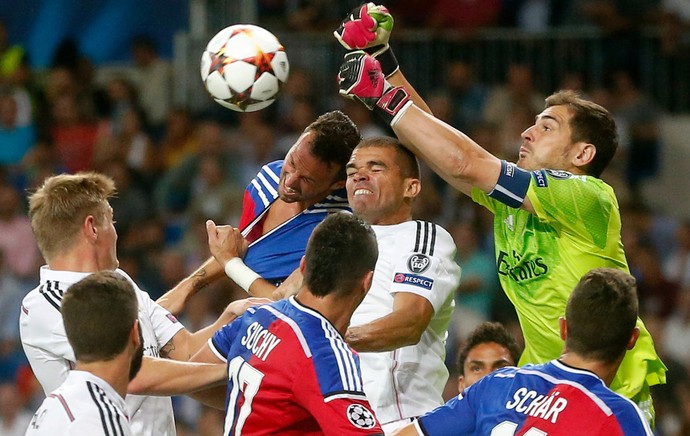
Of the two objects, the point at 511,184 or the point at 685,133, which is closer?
the point at 511,184

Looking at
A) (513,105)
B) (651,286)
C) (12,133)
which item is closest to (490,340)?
(651,286)

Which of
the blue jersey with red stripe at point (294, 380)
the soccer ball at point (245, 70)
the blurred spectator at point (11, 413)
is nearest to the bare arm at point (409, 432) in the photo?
the blue jersey with red stripe at point (294, 380)

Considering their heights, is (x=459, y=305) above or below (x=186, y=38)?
below

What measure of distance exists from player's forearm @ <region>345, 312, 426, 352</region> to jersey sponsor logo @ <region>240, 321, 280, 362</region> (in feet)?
2.33

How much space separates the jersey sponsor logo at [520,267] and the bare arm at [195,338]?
116 centimetres

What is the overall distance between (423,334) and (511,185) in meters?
1.00

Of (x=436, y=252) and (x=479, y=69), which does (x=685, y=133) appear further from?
(x=436, y=252)

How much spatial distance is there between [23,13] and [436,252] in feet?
32.4

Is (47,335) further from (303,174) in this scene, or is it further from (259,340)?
(303,174)

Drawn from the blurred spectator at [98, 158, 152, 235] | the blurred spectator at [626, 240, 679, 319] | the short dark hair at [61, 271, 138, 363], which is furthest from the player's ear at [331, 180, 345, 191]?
the blurred spectator at [98, 158, 152, 235]

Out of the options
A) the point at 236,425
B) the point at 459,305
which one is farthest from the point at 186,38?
the point at 236,425

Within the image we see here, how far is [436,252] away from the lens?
6203 mm

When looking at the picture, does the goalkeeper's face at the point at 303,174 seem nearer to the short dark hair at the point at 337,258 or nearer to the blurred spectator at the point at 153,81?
the short dark hair at the point at 337,258

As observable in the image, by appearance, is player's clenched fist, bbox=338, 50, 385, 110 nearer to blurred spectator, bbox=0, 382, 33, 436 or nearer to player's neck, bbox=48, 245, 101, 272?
player's neck, bbox=48, 245, 101, 272
